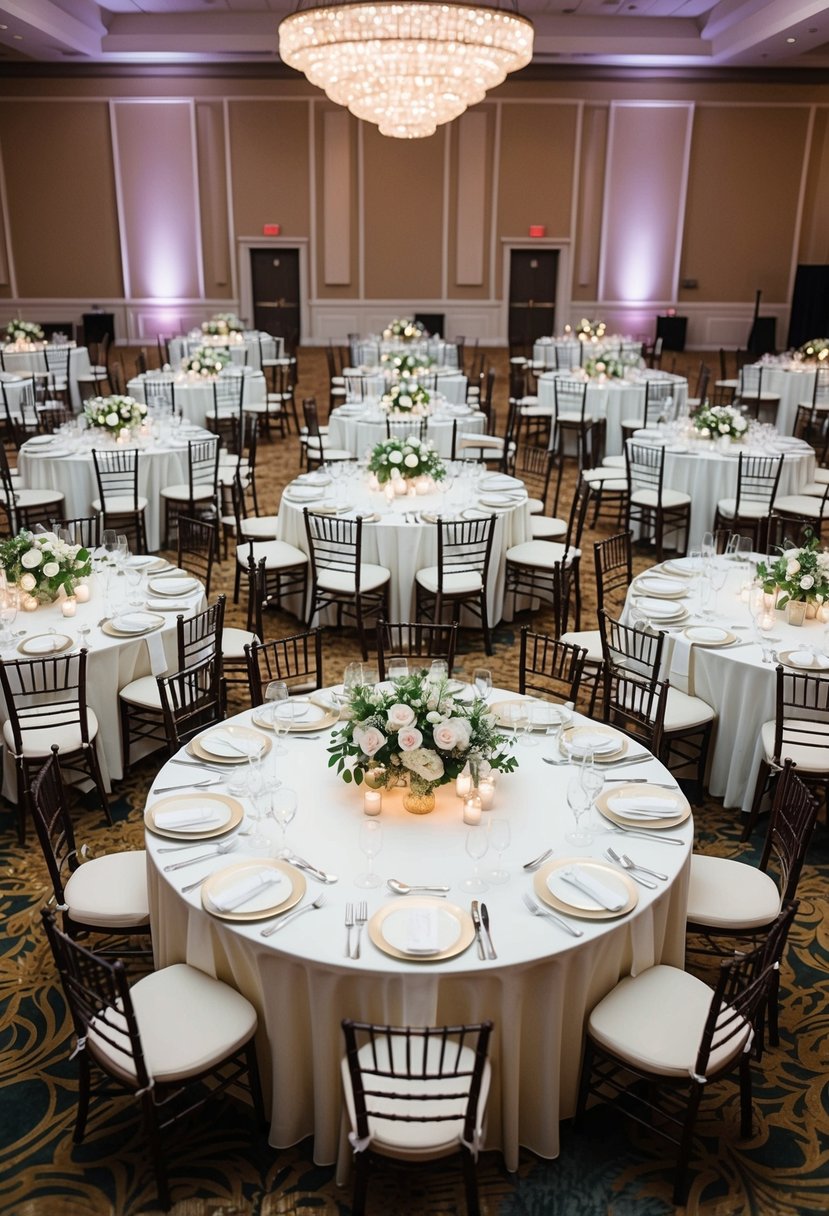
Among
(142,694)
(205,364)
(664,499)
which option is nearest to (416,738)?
(142,694)

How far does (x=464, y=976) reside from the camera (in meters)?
2.79

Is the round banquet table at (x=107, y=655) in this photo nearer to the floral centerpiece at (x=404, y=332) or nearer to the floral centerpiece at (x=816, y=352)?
the floral centerpiece at (x=404, y=332)

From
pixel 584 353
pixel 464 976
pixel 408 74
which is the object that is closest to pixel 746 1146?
pixel 464 976

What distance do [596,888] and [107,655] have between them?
2.90 m

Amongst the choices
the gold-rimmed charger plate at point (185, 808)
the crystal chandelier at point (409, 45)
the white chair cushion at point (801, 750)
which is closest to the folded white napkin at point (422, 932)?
the gold-rimmed charger plate at point (185, 808)

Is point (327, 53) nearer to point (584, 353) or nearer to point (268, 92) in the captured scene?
point (584, 353)

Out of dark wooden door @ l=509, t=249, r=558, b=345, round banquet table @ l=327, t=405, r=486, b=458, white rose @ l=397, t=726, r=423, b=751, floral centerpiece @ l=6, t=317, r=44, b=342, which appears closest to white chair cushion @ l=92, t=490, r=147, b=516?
round banquet table @ l=327, t=405, r=486, b=458

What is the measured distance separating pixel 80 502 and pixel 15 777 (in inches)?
166

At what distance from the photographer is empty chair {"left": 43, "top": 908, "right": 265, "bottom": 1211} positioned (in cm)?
275

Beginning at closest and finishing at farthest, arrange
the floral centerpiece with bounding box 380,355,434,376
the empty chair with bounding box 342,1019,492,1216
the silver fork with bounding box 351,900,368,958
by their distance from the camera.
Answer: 1. the empty chair with bounding box 342,1019,492,1216
2. the silver fork with bounding box 351,900,368,958
3. the floral centerpiece with bounding box 380,355,434,376

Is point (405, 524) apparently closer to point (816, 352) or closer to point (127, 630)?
point (127, 630)

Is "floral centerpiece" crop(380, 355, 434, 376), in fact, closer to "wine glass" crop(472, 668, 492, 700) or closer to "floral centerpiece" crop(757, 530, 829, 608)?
"floral centerpiece" crop(757, 530, 829, 608)

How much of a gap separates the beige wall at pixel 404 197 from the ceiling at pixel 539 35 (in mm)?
699

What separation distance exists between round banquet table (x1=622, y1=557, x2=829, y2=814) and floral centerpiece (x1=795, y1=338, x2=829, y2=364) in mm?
9172
